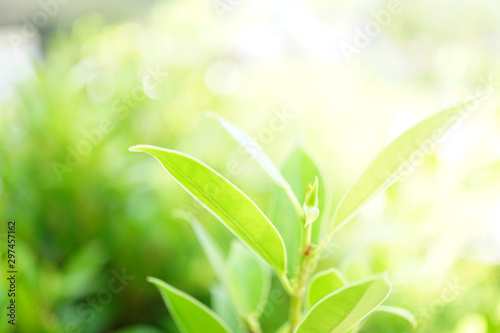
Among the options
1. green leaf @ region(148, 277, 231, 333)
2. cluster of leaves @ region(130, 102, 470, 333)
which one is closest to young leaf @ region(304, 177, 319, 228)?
cluster of leaves @ region(130, 102, 470, 333)

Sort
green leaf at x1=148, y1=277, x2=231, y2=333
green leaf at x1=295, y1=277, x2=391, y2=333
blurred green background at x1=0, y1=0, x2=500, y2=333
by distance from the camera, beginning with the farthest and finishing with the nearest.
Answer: blurred green background at x1=0, y1=0, x2=500, y2=333 < green leaf at x1=148, y1=277, x2=231, y2=333 < green leaf at x1=295, y1=277, x2=391, y2=333

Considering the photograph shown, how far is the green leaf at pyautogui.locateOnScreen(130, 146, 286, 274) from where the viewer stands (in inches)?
13.2

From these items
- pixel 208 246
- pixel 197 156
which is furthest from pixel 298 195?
pixel 197 156

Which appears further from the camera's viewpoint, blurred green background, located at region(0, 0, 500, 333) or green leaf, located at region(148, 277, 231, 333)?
blurred green background, located at region(0, 0, 500, 333)

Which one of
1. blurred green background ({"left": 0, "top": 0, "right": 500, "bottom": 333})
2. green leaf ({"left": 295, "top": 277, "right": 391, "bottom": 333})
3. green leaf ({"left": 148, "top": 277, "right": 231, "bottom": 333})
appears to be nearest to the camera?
green leaf ({"left": 295, "top": 277, "right": 391, "bottom": 333})

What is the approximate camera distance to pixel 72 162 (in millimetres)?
955

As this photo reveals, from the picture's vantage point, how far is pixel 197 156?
962 millimetres

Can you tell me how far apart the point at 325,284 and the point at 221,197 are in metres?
0.13

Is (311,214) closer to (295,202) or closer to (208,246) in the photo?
(295,202)

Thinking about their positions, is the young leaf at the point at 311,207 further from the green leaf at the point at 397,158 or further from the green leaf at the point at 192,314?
the green leaf at the point at 192,314

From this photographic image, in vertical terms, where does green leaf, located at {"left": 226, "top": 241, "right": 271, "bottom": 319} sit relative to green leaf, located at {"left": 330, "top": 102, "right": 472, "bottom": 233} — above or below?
below

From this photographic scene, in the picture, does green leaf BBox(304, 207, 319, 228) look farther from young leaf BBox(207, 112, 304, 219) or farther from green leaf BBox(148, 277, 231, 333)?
green leaf BBox(148, 277, 231, 333)

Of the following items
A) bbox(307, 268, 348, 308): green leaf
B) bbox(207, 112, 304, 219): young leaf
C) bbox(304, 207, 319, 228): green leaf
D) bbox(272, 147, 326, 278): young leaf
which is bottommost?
bbox(307, 268, 348, 308): green leaf

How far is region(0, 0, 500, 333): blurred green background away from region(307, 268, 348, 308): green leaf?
0.08 meters
